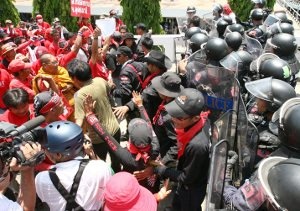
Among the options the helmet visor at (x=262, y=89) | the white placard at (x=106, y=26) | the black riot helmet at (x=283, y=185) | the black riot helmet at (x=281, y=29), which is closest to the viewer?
the black riot helmet at (x=283, y=185)

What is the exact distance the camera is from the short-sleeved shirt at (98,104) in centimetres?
411

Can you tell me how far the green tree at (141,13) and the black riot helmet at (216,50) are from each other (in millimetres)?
8473

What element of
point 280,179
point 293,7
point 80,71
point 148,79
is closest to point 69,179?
point 280,179

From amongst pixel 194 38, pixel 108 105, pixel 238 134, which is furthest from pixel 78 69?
pixel 194 38

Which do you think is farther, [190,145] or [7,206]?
[190,145]

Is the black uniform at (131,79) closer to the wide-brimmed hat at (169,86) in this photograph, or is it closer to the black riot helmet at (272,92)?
the wide-brimmed hat at (169,86)

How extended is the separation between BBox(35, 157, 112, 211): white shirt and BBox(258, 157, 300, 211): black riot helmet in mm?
1171

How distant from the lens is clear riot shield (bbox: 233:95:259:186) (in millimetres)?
3512

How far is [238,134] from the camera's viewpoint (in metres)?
4.12

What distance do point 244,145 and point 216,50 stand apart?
2192 mm

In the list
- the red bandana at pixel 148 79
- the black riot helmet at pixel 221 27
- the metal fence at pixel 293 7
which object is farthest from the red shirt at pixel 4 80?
the metal fence at pixel 293 7

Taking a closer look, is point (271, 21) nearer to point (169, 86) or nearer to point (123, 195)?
point (169, 86)

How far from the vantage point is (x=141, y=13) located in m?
13.8

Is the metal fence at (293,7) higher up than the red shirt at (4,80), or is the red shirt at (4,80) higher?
the metal fence at (293,7)
